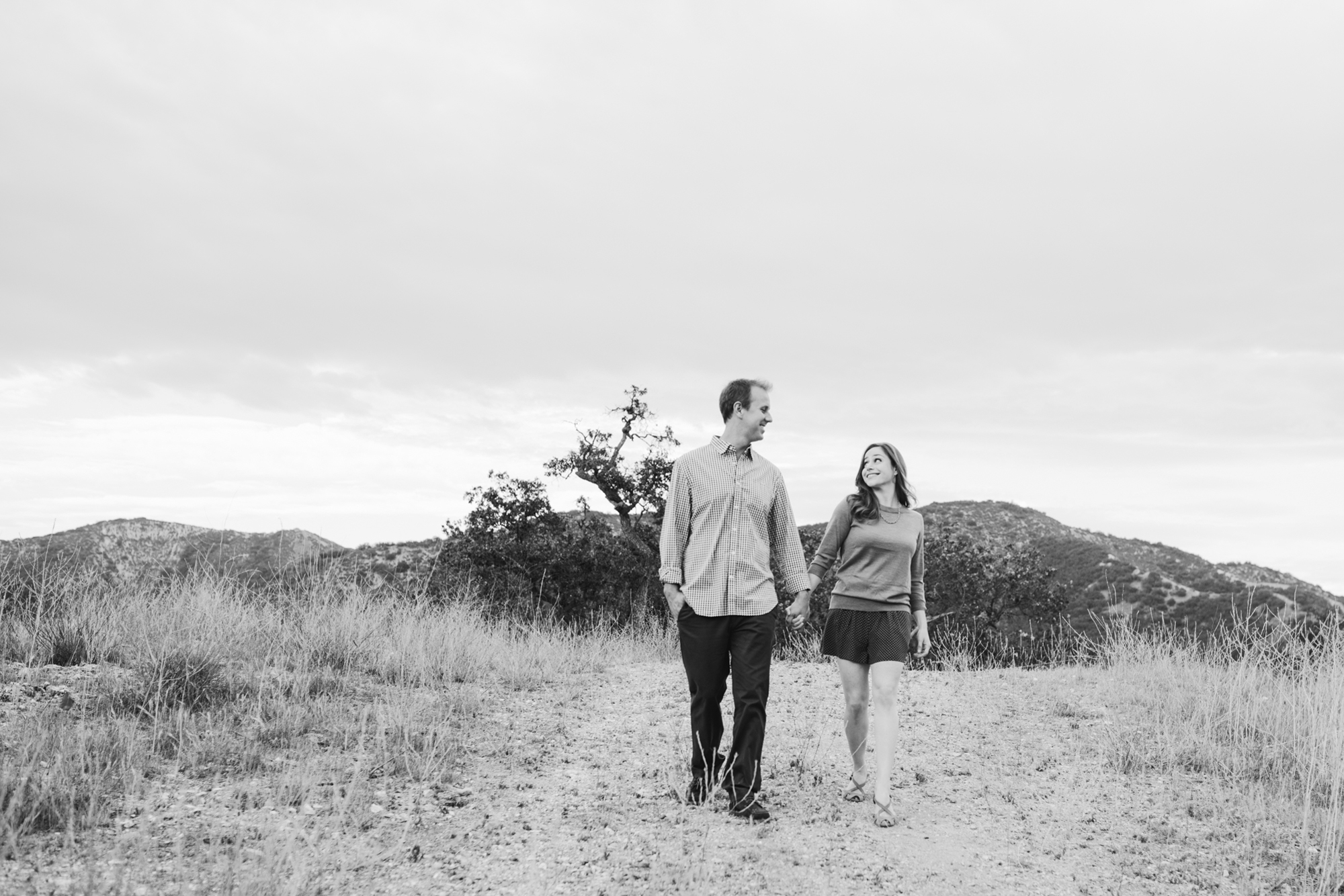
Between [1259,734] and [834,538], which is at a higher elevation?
[834,538]

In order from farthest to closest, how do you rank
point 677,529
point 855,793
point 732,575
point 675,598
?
point 855,793, point 677,529, point 675,598, point 732,575

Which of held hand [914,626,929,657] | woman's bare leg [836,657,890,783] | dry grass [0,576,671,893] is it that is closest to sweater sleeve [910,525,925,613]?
held hand [914,626,929,657]

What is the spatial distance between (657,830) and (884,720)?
1.51m

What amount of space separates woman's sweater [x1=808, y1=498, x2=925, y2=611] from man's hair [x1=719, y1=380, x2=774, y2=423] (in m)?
1.02

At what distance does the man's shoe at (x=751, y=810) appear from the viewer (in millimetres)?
5609

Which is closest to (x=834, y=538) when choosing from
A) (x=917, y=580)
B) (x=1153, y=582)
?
(x=917, y=580)

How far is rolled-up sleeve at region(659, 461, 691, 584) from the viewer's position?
566 cm

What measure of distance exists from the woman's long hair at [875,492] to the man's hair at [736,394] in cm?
94

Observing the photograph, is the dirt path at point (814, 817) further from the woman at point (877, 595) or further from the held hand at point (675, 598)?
the held hand at point (675, 598)

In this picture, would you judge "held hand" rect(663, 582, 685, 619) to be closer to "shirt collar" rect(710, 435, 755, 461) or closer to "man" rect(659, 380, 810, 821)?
"man" rect(659, 380, 810, 821)

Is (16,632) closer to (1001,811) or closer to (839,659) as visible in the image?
(839,659)

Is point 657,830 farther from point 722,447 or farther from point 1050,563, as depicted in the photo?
point 1050,563

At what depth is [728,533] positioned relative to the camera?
5.57 meters

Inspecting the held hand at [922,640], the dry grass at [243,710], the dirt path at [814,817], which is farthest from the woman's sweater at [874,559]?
the dry grass at [243,710]
